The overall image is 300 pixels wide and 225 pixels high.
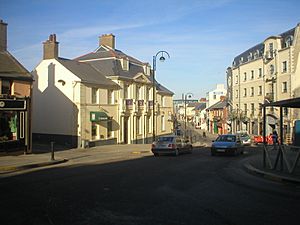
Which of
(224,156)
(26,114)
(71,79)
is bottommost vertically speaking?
(224,156)

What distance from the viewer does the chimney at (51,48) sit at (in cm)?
3522

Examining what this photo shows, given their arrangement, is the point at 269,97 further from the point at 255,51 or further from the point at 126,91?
the point at 126,91

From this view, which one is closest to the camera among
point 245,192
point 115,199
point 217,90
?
point 115,199

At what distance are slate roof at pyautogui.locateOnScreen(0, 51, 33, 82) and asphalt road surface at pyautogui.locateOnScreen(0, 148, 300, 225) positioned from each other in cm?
1204

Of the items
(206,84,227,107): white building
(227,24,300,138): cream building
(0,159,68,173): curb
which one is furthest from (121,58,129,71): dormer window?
(206,84,227,107): white building

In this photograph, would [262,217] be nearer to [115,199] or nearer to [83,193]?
[115,199]

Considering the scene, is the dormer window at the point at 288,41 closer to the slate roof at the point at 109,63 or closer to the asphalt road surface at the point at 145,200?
the slate roof at the point at 109,63

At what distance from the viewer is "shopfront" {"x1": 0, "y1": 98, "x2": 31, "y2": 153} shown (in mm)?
22609

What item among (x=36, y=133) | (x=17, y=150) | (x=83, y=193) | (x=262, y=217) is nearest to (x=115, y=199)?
(x=83, y=193)

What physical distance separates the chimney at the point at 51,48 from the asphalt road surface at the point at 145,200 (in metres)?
23.6

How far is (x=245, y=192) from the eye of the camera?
10766 mm

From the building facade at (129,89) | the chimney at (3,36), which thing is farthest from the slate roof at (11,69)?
the building facade at (129,89)

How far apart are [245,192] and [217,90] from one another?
9830 cm

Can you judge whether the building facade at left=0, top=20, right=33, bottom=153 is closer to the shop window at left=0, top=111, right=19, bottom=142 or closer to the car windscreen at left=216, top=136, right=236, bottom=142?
the shop window at left=0, top=111, right=19, bottom=142
